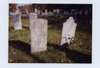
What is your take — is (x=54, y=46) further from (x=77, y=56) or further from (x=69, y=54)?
(x=77, y=56)

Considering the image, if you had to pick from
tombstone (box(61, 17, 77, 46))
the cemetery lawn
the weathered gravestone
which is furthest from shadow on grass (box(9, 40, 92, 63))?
the weathered gravestone

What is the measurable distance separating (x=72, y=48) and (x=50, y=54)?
0.85 meters

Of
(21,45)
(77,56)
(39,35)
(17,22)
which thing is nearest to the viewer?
(39,35)

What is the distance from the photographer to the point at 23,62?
5652 millimetres

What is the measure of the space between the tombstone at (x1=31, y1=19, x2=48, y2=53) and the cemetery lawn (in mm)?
210

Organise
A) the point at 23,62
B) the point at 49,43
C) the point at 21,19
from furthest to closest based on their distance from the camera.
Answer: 1. the point at 21,19
2. the point at 49,43
3. the point at 23,62

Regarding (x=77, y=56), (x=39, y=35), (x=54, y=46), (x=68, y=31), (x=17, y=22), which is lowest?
(x=77, y=56)

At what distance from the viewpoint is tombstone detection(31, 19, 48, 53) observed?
5468mm

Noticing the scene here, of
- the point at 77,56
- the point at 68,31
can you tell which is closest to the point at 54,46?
the point at 68,31

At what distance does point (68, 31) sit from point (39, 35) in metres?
1.04

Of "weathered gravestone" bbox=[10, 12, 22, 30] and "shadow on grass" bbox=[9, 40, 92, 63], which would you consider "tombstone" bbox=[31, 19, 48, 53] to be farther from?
"weathered gravestone" bbox=[10, 12, 22, 30]

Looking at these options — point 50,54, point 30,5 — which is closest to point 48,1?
point 30,5

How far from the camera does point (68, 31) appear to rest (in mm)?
5855
